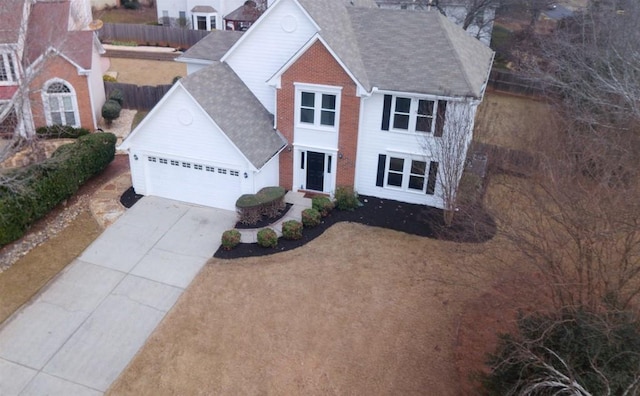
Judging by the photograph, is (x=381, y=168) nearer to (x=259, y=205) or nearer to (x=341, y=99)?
(x=341, y=99)

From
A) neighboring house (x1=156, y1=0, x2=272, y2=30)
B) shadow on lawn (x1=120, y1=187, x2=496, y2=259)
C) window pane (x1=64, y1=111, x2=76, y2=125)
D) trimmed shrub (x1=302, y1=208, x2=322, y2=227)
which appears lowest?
Result: shadow on lawn (x1=120, y1=187, x2=496, y2=259)

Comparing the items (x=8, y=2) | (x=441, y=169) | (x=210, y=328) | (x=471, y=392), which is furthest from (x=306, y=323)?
(x=8, y=2)

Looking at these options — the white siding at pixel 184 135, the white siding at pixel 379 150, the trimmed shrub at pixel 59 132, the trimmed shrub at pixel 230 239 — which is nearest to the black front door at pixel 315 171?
the white siding at pixel 379 150

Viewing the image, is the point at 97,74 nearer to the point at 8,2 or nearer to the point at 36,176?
the point at 8,2

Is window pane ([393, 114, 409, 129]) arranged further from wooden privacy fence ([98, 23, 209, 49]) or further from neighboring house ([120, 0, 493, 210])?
wooden privacy fence ([98, 23, 209, 49])

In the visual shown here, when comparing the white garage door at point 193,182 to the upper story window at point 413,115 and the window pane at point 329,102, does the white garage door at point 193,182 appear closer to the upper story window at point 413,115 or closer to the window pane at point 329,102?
the window pane at point 329,102

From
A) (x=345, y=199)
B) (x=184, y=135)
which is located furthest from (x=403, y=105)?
(x=184, y=135)

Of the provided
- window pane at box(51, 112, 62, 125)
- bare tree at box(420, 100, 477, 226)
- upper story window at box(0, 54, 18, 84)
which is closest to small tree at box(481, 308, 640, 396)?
bare tree at box(420, 100, 477, 226)
